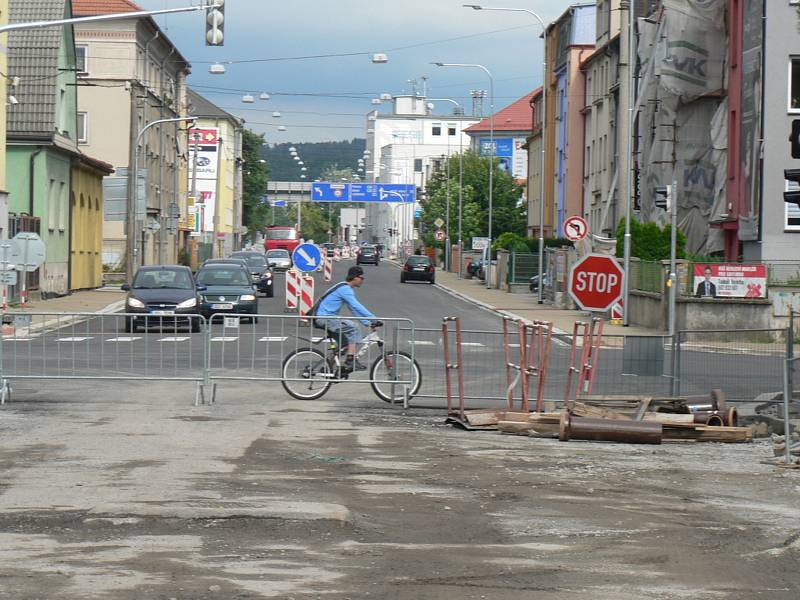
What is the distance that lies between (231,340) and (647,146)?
130ft

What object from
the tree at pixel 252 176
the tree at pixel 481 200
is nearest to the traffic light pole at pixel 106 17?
the tree at pixel 481 200

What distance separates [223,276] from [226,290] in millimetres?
1419

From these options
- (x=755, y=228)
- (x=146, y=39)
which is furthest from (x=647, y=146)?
(x=146, y=39)

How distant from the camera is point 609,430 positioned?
15094 mm

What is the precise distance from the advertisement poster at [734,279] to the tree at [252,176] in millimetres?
113324

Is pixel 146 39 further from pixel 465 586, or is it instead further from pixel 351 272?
pixel 465 586

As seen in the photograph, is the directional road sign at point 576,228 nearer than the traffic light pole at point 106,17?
No

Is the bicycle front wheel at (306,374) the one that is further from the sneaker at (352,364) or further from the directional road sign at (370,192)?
the directional road sign at (370,192)

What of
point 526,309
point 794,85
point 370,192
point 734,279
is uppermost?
point 794,85

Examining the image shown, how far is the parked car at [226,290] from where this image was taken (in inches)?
1448

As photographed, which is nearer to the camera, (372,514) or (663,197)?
(372,514)

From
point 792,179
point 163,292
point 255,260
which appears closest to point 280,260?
point 255,260

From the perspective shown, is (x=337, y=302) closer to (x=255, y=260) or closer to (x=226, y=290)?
(x=226, y=290)

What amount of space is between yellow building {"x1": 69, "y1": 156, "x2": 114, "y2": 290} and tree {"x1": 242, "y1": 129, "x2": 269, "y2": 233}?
283 ft
